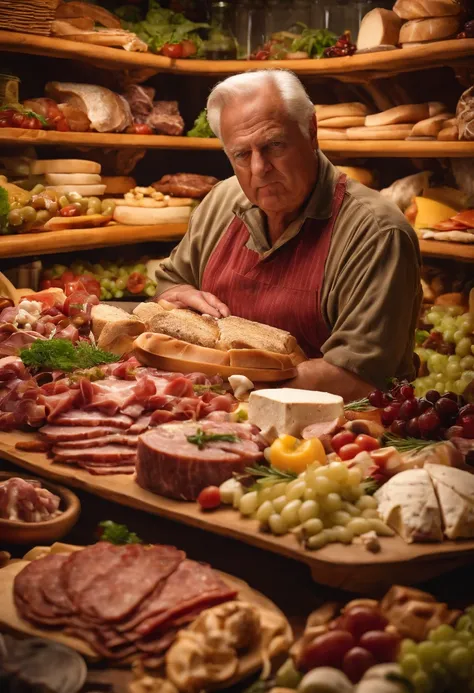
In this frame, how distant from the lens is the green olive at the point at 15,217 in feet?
15.7

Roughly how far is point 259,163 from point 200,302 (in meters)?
0.58

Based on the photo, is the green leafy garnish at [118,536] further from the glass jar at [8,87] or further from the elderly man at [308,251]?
the glass jar at [8,87]

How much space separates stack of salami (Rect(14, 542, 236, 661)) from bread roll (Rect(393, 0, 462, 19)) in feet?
12.6

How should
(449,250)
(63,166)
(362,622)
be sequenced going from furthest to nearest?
(63,166)
(449,250)
(362,622)

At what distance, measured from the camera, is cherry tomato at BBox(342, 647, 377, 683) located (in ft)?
5.11

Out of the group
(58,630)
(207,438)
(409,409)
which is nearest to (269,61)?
(409,409)

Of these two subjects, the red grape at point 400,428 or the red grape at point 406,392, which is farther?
the red grape at point 406,392

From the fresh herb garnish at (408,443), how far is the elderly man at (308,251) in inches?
27.2

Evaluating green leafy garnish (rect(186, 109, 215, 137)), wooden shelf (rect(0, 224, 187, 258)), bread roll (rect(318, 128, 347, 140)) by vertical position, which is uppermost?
bread roll (rect(318, 128, 347, 140))

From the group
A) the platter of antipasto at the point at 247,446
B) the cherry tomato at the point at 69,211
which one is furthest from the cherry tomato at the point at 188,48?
the platter of antipasto at the point at 247,446

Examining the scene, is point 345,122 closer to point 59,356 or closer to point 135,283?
point 135,283

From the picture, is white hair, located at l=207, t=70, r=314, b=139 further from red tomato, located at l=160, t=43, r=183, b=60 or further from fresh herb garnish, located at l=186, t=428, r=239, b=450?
red tomato, located at l=160, t=43, r=183, b=60

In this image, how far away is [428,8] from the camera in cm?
485

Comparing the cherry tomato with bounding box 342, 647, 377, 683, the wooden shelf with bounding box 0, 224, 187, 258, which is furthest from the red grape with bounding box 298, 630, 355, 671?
the wooden shelf with bounding box 0, 224, 187, 258
